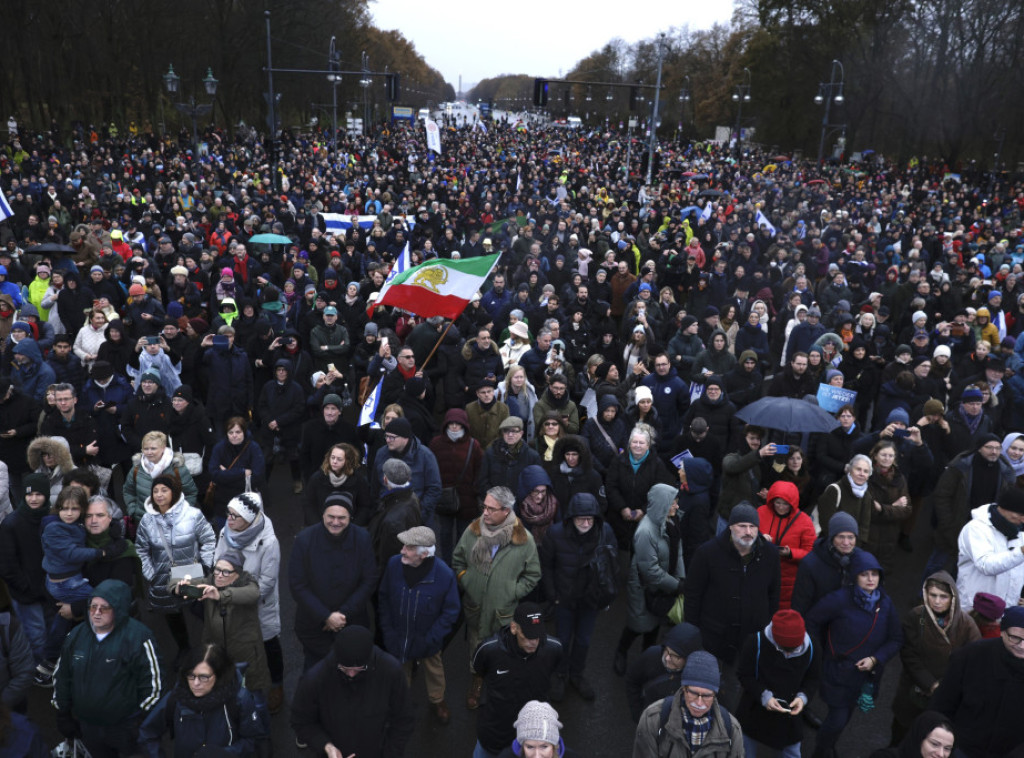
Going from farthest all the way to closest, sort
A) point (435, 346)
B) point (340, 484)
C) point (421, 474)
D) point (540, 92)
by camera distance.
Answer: point (540, 92) → point (435, 346) → point (421, 474) → point (340, 484)

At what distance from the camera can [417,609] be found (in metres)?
4.75

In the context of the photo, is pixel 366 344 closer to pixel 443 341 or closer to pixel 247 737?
pixel 443 341

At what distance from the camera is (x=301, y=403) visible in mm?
7879

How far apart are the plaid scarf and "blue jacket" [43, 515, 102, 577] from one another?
3481 mm

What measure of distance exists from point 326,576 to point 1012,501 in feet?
13.6

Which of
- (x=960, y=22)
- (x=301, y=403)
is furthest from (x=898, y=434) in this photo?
(x=960, y=22)

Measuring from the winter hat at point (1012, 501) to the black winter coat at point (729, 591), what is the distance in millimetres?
1481

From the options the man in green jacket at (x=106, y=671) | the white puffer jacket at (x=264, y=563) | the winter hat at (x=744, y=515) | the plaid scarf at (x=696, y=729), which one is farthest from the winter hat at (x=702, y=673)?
the man in green jacket at (x=106, y=671)

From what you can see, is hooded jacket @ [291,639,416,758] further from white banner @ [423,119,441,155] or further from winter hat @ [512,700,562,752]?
white banner @ [423,119,441,155]

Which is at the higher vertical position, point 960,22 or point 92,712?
point 960,22

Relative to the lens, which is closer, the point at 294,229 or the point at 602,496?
the point at 602,496

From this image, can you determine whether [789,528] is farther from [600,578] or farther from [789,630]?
[789,630]

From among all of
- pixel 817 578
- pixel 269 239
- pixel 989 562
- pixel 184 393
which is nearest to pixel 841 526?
pixel 817 578

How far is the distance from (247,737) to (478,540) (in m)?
1.71
